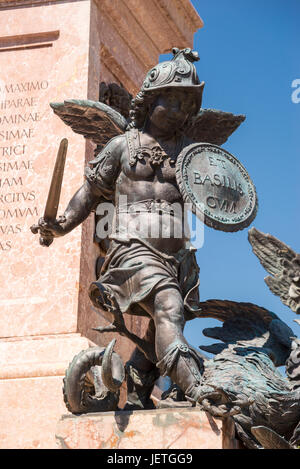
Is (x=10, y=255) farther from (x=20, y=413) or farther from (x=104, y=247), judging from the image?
(x=20, y=413)

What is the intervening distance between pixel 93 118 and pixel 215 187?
1.23 meters

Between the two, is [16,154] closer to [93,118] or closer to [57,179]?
[93,118]

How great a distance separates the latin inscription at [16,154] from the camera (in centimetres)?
874

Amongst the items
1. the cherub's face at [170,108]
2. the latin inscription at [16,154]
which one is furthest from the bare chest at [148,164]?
the latin inscription at [16,154]

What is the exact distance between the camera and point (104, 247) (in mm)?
8680

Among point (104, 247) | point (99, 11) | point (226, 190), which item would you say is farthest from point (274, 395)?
point (99, 11)

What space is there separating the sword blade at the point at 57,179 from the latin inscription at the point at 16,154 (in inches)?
59.6

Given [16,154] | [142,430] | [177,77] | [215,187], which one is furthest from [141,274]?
[16,154]

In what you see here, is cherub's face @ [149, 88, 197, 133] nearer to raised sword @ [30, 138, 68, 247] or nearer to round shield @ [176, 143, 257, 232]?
round shield @ [176, 143, 257, 232]

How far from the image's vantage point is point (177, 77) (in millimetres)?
7098

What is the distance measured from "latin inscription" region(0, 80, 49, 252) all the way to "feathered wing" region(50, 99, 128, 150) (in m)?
1.22

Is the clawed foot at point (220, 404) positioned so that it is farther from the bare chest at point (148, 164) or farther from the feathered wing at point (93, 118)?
the feathered wing at point (93, 118)

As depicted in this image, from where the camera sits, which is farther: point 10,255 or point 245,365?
point 10,255

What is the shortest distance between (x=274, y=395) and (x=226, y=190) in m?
1.36
